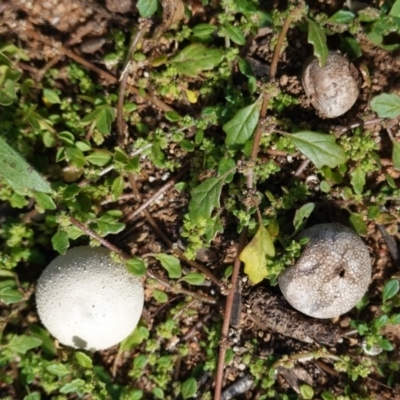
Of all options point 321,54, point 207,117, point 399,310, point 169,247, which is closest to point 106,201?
point 169,247

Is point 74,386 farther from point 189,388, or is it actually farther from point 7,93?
point 7,93

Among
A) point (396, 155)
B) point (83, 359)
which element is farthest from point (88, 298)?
point (396, 155)

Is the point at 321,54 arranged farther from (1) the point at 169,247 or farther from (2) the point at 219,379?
(2) the point at 219,379

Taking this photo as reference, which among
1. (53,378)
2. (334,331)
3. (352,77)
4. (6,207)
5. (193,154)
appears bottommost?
(53,378)

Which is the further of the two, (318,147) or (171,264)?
(171,264)

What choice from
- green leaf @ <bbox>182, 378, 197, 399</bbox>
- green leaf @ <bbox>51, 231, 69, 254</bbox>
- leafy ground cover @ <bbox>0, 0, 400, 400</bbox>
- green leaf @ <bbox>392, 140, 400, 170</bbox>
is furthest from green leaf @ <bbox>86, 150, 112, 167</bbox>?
green leaf @ <bbox>392, 140, 400, 170</bbox>

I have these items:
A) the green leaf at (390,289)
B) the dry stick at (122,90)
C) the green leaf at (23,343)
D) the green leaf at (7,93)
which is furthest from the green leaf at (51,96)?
the green leaf at (390,289)

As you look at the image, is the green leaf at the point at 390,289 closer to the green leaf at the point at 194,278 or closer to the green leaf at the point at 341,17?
the green leaf at the point at 194,278
